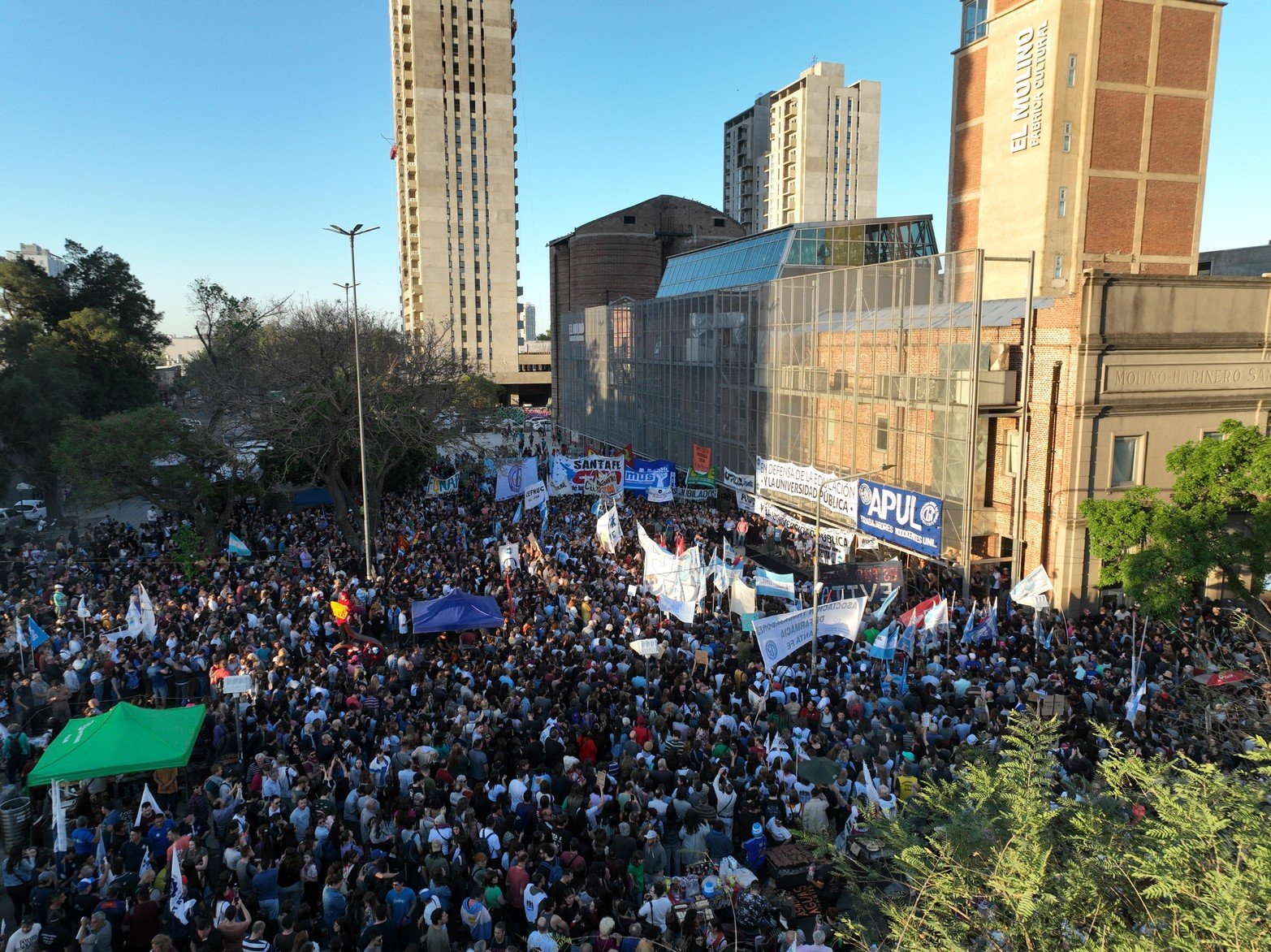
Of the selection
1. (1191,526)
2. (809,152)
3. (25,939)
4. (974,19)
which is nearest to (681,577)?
(1191,526)

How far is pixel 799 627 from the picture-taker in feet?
53.5

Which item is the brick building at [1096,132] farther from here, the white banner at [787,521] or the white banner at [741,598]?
the white banner at [741,598]

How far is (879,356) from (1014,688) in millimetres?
13291

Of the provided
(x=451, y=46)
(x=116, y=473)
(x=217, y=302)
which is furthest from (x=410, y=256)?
(x=116, y=473)

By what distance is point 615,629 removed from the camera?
60.4 feet

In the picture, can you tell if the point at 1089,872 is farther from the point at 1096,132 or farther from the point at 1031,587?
the point at 1096,132

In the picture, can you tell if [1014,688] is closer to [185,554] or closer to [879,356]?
[879,356]

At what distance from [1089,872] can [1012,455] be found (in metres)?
19.4

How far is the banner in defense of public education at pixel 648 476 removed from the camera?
31.0 meters

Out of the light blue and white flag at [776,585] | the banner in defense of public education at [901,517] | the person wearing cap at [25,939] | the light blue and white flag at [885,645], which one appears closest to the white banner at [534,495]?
the light blue and white flag at [776,585]

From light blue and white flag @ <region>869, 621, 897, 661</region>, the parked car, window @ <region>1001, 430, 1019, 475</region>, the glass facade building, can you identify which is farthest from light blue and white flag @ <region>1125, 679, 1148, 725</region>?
the parked car

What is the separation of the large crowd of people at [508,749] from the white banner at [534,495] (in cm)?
319

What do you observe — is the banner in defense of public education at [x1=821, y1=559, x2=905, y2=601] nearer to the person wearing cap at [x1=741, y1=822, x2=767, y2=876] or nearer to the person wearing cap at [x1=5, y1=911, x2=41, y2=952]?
the person wearing cap at [x1=741, y1=822, x2=767, y2=876]

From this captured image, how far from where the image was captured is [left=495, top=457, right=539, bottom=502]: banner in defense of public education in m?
28.2
